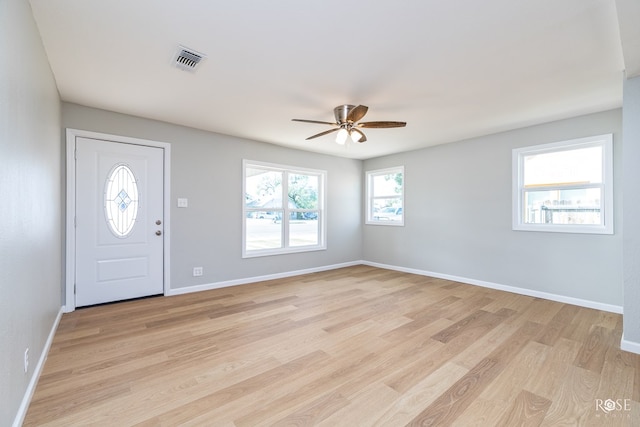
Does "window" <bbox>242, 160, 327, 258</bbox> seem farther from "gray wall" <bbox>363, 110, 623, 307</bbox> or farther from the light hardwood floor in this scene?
the light hardwood floor

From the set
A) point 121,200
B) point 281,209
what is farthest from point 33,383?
point 281,209

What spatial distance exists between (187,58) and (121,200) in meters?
2.29

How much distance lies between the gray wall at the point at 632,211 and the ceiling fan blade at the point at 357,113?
7.27ft

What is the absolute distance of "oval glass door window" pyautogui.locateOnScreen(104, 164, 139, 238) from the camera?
358 centimetres

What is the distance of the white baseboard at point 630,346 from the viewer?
2387 millimetres

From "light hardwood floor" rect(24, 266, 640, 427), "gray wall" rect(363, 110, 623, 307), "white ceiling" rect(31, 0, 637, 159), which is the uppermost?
"white ceiling" rect(31, 0, 637, 159)

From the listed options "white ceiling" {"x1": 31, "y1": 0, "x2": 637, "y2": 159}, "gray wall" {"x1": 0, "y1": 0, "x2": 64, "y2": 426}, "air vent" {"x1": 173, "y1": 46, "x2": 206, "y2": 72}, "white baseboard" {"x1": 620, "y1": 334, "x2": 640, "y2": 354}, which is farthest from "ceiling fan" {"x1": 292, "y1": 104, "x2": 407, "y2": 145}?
"white baseboard" {"x1": 620, "y1": 334, "x2": 640, "y2": 354}

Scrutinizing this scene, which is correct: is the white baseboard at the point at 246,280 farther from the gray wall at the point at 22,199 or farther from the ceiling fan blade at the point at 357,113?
the ceiling fan blade at the point at 357,113

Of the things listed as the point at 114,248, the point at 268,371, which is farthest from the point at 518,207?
the point at 114,248

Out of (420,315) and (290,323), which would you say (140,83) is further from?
(420,315)

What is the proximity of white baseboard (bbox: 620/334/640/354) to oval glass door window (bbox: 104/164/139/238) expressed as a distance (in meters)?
5.39

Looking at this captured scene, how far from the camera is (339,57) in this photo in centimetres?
228

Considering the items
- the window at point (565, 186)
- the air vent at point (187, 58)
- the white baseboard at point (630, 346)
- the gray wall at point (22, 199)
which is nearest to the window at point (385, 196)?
the window at point (565, 186)

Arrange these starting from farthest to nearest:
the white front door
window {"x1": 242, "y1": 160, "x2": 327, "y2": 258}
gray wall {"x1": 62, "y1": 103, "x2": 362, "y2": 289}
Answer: window {"x1": 242, "y1": 160, "x2": 327, "y2": 258} → gray wall {"x1": 62, "y1": 103, "x2": 362, "y2": 289} → the white front door
